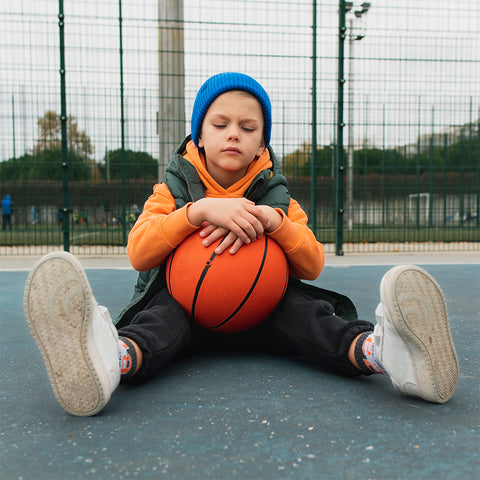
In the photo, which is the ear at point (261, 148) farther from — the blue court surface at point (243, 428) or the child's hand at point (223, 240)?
the blue court surface at point (243, 428)

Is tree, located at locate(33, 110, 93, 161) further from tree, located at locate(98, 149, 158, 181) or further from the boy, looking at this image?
the boy

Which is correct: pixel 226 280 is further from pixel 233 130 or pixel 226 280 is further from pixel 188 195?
pixel 233 130

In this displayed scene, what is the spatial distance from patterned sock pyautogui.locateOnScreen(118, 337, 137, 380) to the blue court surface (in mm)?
59

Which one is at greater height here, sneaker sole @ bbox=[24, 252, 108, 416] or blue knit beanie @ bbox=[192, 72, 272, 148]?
blue knit beanie @ bbox=[192, 72, 272, 148]

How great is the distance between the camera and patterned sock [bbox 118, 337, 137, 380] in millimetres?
1328

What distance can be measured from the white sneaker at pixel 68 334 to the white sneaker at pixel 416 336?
697 mm

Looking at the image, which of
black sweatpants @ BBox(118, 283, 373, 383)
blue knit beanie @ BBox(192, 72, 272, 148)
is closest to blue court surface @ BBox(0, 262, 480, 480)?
black sweatpants @ BBox(118, 283, 373, 383)

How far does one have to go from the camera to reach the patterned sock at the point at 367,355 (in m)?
1.33

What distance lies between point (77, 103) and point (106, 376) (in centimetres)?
524

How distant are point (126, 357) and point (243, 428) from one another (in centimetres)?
41

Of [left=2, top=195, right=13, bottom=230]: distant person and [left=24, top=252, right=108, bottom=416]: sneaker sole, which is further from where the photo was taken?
[left=2, top=195, right=13, bottom=230]: distant person

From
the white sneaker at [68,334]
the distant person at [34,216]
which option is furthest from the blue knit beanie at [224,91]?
Answer: the distant person at [34,216]

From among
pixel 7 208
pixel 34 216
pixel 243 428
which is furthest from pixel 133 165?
pixel 243 428

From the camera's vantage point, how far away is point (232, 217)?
1445 mm
